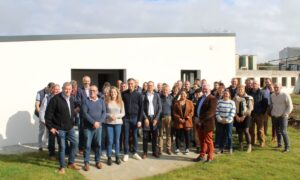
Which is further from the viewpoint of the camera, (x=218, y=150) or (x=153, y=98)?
(x=218, y=150)

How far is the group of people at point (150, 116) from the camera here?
730 cm

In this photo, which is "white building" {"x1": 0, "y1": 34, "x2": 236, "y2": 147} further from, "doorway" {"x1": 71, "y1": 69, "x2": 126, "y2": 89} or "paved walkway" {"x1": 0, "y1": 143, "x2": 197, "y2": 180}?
"doorway" {"x1": 71, "y1": 69, "x2": 126, "y2": 89}

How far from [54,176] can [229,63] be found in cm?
907

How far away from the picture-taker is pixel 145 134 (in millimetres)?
8281

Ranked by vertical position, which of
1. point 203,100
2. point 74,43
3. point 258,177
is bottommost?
point 258,177

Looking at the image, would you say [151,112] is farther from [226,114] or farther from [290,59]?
[290,59]

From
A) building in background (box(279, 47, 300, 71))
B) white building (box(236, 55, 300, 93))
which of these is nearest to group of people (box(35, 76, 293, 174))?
white building (box(236, 55, 300, 93))

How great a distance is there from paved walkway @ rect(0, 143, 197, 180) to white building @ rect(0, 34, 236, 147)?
2.92 metres

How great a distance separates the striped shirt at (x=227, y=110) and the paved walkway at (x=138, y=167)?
1.16 meters

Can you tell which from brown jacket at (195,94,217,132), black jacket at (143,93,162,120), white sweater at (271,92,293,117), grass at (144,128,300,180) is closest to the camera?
grass at (144,128,300,180)

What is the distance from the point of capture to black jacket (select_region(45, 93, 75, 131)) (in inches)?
278

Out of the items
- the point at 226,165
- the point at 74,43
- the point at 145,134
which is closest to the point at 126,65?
the point at 74,43

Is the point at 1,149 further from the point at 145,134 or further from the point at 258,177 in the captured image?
the point at 258,177

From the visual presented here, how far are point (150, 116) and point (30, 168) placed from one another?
→ 281 centimetres
